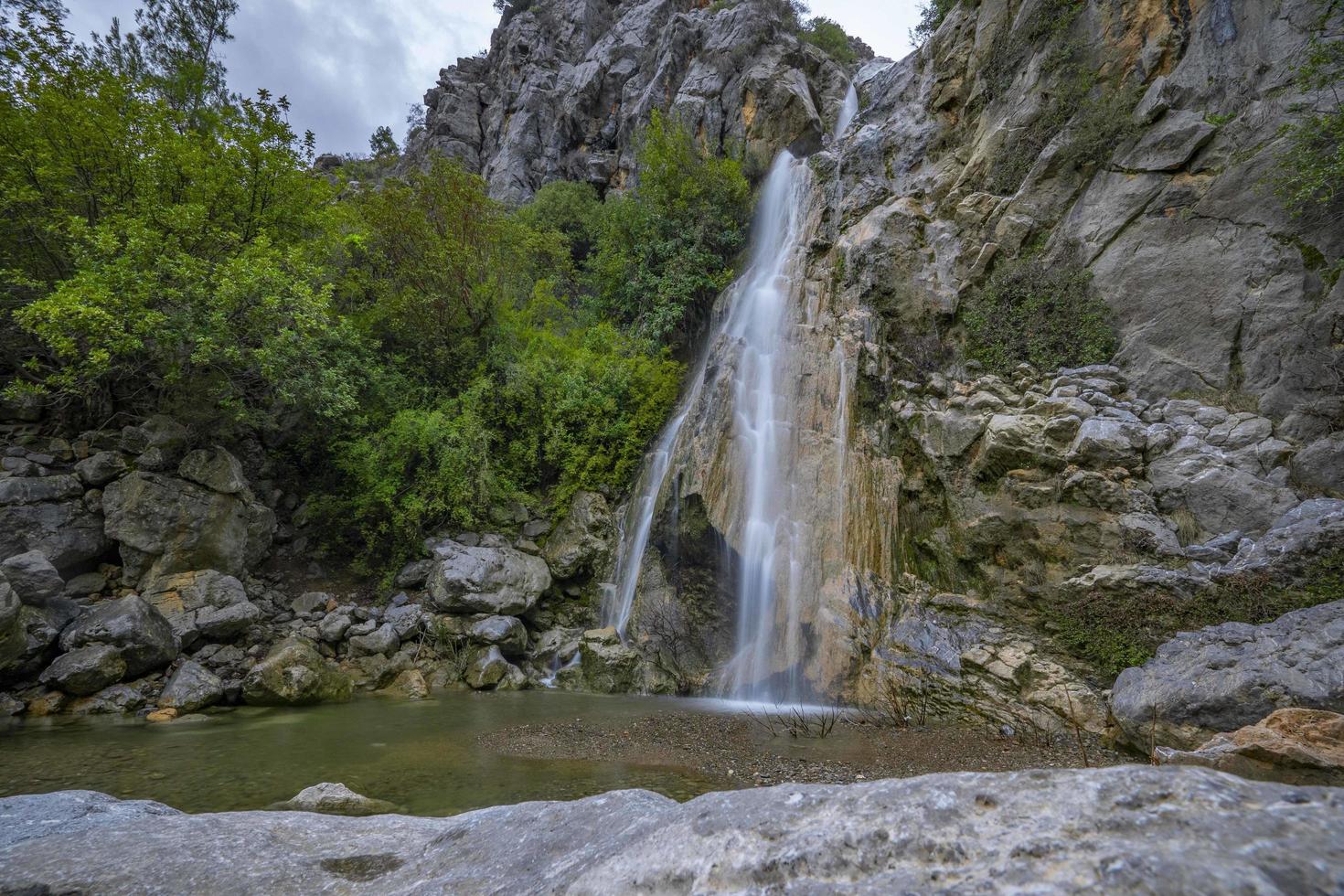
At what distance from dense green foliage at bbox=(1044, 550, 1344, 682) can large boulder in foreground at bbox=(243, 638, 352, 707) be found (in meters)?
11.5

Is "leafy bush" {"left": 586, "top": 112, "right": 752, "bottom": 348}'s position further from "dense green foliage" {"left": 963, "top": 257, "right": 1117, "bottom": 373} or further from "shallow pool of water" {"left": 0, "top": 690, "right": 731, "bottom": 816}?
"shallow pool of water" {"left": 0, "top": 690, "right": 731, "bottom": 816}

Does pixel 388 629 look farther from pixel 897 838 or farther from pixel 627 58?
pixel 627 58

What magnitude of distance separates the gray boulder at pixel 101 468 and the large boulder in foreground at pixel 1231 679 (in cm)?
1601

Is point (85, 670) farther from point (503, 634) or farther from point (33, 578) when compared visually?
point (503, 634)

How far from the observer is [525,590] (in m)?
12.7

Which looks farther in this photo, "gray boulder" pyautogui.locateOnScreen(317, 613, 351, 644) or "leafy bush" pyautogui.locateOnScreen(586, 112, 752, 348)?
"leafy bush" pyautogui.locateOnScreen(586, 112, 752, 348)

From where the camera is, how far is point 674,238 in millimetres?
19250

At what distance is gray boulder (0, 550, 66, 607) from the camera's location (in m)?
8.46

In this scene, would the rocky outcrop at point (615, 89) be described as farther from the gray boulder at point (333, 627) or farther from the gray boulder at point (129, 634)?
the gray boulder at point (129, 634)

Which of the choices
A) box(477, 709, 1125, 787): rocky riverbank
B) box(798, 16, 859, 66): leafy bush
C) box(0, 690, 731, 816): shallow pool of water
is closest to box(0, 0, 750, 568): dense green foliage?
box(0, 690, 731, 816): shallow pool of water

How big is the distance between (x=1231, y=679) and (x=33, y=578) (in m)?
15.4

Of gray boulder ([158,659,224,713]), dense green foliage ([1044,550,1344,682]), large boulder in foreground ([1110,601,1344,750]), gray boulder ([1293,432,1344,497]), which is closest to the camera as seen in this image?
large boulder in foreground ([1110,601,1344,750])

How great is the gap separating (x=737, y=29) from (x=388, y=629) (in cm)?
2552

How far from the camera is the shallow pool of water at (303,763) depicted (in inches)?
215
